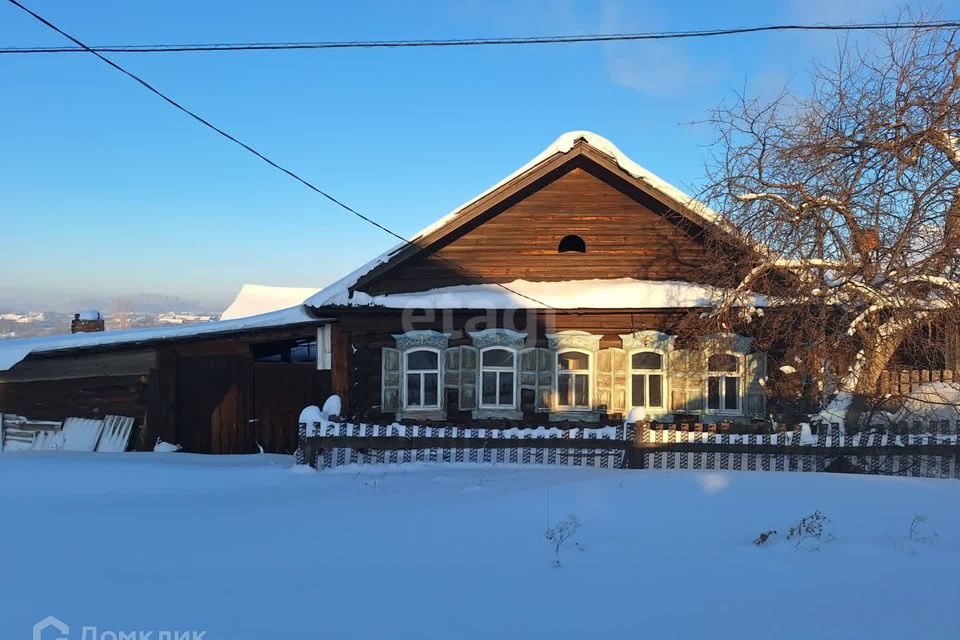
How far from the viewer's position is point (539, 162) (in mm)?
10938

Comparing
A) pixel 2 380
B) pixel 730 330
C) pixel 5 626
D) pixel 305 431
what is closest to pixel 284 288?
pixel 2 380

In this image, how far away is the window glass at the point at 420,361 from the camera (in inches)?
443

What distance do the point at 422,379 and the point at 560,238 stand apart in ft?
12.8

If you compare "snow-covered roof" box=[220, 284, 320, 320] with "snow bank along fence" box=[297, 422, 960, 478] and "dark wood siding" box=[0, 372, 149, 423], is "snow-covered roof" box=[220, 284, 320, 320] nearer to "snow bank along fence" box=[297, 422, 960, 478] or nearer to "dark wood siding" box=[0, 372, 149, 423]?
"dark wood siding" box=[0, 372, 149, 423]

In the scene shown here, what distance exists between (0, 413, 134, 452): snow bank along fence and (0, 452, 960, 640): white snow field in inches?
Result: 175

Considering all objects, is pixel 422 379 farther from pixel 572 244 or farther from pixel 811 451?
pixel 811 451

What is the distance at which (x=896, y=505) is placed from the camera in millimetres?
5883

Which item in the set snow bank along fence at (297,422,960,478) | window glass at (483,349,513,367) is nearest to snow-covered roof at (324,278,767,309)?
window glass at (483,349,513,367)

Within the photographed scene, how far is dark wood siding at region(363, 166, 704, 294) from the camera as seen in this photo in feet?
37.0

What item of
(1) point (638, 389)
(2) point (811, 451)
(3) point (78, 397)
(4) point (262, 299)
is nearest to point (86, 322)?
(4) point (262, 299)

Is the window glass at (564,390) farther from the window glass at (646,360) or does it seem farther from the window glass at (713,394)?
the window glass at (713,394)

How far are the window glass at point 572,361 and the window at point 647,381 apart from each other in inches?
36.1

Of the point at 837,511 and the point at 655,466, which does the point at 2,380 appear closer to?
the point at 655,466

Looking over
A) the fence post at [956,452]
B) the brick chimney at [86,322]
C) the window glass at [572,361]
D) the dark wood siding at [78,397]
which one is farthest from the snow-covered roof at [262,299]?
the fence post at [956,452]
